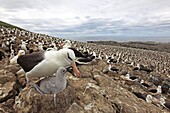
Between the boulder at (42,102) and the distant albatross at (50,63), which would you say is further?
the distant albatross at (50,63)

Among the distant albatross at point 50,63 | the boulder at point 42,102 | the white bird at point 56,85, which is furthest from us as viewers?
the distant albatross at point 50,63

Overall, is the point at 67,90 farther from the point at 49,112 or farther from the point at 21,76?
the point at 21,76

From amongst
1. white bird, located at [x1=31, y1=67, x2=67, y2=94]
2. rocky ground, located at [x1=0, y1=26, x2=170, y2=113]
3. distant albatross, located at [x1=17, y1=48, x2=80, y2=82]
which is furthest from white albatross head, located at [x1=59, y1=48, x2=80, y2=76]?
rocky ground, located at [x1=0, y1=26, x2=170, y2=113]

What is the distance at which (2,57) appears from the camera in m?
10.5

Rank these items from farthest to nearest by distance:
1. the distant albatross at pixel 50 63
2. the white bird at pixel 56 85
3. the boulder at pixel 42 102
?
the distant albatross at pixel 50 63
the white bird at pixel 56 85
the boulder at pixel 42 102

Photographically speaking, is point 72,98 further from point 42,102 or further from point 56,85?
point 42,102

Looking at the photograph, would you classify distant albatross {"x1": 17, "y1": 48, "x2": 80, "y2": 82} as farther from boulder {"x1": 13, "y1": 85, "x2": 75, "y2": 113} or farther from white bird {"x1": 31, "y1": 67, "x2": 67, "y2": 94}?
boulder {"x1": 13, "y1": 85, "x2": 75, "y2": 113}

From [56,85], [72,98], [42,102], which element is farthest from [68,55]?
[42,102]

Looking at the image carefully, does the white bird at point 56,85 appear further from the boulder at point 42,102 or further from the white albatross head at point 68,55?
the white albatross head at point 68,55

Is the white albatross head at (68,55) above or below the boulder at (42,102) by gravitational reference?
above

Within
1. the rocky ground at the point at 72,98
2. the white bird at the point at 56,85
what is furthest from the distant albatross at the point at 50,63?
the rocky ground at the point at 72,98

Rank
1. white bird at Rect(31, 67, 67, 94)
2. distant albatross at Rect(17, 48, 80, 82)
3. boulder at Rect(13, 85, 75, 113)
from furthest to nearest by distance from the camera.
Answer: distant albatross at Rect(17, 48, 80, 82) < white bird at Rect(31, 67, 67, 94) < boulder at Rect(13, 85, 75, 113)

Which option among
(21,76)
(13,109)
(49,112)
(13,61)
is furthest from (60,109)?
(13,61)

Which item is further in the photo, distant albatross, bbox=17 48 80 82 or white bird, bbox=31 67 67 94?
distant albatross, bbox=17 48 80 82
